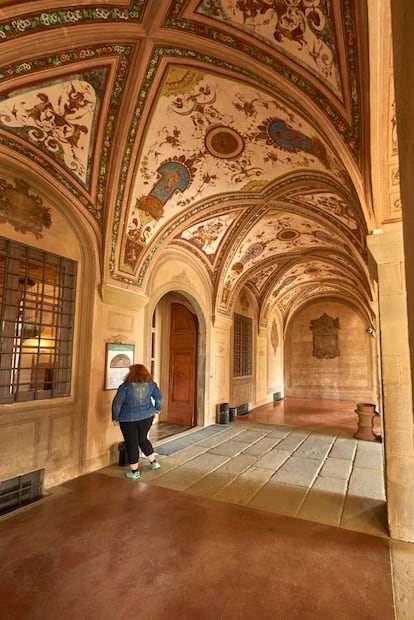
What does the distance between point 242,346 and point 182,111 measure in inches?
324

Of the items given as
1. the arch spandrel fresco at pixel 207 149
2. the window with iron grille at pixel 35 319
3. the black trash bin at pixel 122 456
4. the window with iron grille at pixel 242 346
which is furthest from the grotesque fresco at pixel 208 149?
the window with iron grille at pixel 242 346

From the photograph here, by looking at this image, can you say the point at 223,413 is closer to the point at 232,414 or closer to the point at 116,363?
the point at 232,414

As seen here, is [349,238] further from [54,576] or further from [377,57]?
[54,576]

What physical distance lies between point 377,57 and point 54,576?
474 centimetres

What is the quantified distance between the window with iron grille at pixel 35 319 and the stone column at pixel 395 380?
13.6 feet

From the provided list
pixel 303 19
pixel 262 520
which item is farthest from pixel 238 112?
pixel 262 520

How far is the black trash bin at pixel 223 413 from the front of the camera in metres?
8.77

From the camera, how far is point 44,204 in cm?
458

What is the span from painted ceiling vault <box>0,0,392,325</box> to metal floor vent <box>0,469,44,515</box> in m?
2.97

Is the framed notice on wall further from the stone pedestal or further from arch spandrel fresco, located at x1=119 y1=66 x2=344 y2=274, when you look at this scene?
the stone pedestal

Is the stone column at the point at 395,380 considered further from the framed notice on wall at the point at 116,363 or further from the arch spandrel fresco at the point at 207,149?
the framed notice on wall at the point at 116,363

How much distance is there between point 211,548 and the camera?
3.01m

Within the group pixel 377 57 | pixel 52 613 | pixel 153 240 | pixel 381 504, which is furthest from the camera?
pixel 153 240

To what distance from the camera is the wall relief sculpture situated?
1636cm
